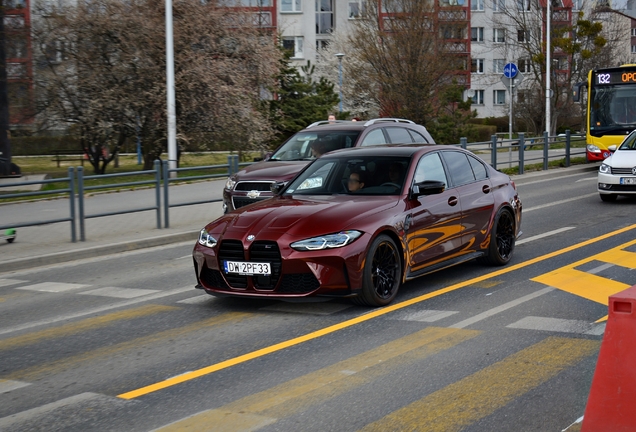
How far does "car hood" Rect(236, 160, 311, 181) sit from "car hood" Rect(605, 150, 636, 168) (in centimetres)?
652

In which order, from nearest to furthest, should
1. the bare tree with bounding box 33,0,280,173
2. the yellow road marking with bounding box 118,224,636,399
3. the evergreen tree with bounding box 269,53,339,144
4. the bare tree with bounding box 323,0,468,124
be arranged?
1. the yellow road marking with bounding box 118,224,636,399
2. the bare tree with bounding box 33,0,280,173
3. the evergreen tree with bounding box 269,53,339,144
4. the bare tree with bounding box 323,0,468,124

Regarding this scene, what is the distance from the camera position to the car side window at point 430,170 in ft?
31.6

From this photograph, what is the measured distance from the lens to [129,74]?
93.2 ft

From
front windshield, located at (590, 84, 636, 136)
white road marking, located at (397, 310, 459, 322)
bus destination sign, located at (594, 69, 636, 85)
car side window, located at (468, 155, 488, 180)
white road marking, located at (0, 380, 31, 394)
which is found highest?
bus destination sign, located at (594, 69, 636, 85)

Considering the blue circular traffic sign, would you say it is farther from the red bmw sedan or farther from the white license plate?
the white license plate

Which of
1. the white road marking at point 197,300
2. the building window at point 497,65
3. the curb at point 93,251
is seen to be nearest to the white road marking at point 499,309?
the white road marking at point 197,300

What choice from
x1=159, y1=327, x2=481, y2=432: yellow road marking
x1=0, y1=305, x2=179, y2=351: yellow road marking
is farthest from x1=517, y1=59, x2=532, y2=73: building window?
x1=159, y1=327, x2=481, y2=432: yellow road marking

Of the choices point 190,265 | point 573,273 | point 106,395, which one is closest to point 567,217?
point 573,273

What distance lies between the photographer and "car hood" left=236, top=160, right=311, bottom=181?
48.7ft

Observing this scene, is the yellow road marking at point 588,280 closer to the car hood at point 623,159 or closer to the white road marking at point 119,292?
the white road marking at point 119,292

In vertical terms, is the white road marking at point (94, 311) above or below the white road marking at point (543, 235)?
below

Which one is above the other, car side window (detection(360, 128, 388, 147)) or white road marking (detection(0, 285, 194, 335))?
car side window (detection(360, 128, 388, 147))

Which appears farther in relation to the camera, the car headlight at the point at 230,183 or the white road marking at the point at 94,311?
the car headlight at the point at 230,183

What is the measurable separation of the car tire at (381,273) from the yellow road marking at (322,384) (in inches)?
33.4
